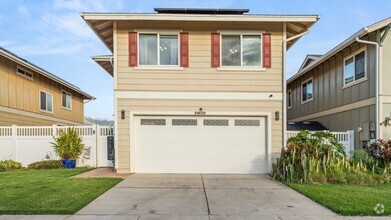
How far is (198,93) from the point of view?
32.7ft

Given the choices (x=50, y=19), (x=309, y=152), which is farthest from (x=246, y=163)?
(x=50, y=19)

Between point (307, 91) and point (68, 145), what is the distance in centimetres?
1323

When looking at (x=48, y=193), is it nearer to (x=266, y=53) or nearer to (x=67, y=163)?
(x=67, y=163)

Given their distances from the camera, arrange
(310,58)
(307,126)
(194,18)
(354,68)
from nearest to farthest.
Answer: (194,18), (354,68), (307,126), (310,58)

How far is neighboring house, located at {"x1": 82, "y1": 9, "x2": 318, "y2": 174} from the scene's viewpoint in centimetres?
988

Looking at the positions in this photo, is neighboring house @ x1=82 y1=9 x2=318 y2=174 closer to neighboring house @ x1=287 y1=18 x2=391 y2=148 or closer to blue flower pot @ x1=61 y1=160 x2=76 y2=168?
blue flower pot @ x1=61 y1=160 x2=76 y2=168

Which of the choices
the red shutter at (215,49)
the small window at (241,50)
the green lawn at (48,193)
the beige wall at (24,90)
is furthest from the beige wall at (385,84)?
the beige wall at (24,90)

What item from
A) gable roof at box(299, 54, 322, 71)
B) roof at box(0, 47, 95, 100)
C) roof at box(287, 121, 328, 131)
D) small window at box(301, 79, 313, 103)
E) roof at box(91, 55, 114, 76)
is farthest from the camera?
gable roof at box(299, 54, 322, 71)

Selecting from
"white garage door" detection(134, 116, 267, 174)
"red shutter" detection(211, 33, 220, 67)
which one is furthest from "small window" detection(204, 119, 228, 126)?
"red shutter" detection(211, 33, 220, 67)

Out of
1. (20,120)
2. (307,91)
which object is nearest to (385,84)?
(307,91)

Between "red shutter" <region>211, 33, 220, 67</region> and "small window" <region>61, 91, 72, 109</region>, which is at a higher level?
"red shutter" <region>211, 33, 220, 67</region>

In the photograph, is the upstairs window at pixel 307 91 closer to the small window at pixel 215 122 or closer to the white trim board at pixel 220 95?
the white trim board at pixel 220 95

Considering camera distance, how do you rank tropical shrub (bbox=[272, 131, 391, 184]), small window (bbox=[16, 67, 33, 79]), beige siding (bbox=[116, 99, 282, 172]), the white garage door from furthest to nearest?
small window (bbox=[16, 67, 33, 79]) → the white garage door → beige siding (bbox=[116, 99, 282, 172]) → tropical shrub (bbox=[272, 131, 391, 184])

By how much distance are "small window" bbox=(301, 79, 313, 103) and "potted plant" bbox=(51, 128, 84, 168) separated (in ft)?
40.9
